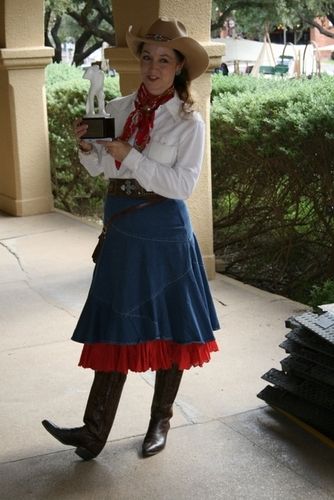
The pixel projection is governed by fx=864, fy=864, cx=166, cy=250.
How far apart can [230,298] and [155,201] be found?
2784 mm

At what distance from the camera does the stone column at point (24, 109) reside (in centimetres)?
879

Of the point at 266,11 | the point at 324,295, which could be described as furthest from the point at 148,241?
the point at 266,11

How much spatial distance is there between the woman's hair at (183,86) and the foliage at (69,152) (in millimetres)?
5835

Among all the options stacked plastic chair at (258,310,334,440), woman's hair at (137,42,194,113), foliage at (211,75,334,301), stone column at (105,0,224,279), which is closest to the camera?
woman's hair at (137,42,194,113)

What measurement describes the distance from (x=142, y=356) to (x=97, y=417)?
0.32m

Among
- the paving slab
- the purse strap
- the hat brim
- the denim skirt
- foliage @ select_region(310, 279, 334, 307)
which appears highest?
the hat brim

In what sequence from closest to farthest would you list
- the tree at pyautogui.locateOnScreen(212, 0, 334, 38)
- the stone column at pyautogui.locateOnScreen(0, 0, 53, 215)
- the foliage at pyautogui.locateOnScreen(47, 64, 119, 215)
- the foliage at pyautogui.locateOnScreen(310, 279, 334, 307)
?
the foliage at pyautogui.locateOnScreen(310, 279, 334, 307) → the stone column at pyautogui.locateOnScreen(0, 0, 53, 215) → the foliage at pyautogui.locateOnScreen(47, 64, 119, 215) → the tree at pyautogui.locateOnScreen(212, 0, 334, 38)

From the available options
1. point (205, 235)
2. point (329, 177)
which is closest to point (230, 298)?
point (205, 235)

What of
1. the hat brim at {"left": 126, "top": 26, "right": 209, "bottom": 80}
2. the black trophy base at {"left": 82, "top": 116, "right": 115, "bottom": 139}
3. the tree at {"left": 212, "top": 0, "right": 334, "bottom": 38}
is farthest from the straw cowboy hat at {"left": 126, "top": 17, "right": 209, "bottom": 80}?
the tree at {"left": 212, "top": 0, "right": 334, "bottom": 38}

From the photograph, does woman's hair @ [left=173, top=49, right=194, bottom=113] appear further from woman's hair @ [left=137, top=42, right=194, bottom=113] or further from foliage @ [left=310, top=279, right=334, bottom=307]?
foliage @ [left=310, top=279, right=334, bottom=307]

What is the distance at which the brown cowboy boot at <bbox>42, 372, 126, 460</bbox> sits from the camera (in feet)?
11.3

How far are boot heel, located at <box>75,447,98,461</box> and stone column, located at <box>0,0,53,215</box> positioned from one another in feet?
19.3

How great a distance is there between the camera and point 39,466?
11.7 ft

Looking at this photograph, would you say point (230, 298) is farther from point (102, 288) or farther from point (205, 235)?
point (102, 288)
